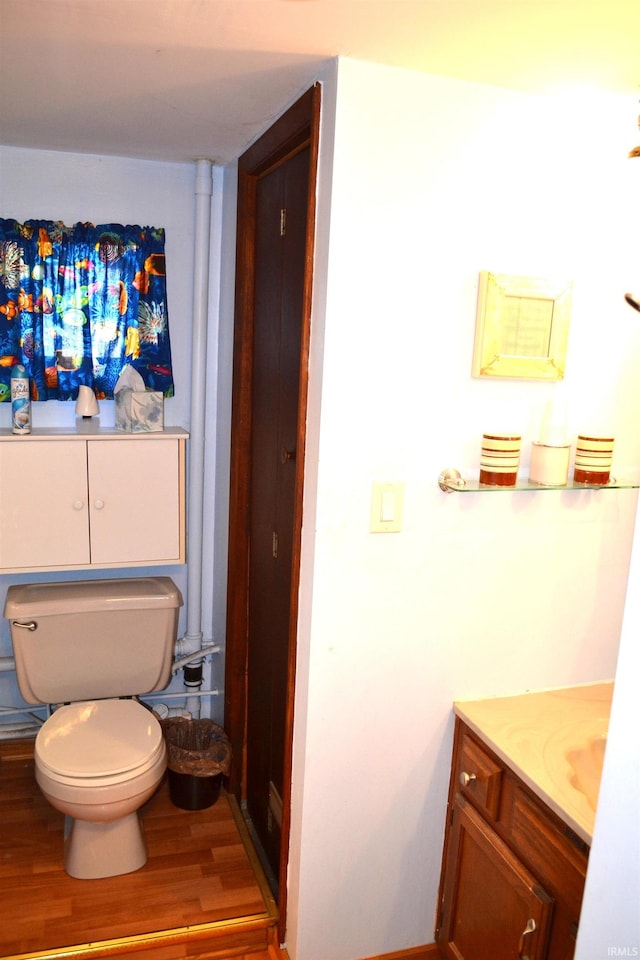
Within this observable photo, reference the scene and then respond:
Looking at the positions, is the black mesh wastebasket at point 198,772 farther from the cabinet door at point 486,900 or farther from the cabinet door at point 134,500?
the cabinet door at point 486,900

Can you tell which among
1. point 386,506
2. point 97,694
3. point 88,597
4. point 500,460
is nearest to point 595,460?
point 500,460

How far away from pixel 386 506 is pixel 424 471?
128 mm

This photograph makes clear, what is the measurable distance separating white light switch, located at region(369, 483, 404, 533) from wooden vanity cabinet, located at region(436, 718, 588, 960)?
57 centimetres

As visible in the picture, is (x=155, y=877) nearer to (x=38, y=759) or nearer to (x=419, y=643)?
(x=38, y=759)

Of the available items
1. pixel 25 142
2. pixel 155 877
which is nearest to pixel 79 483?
pixel 25 142

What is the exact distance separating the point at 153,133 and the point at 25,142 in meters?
0.49

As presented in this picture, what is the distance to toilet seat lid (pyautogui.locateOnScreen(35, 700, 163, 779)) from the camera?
7.14 feet

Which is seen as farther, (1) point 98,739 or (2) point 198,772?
(2) point 198,772

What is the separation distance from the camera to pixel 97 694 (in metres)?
2.61

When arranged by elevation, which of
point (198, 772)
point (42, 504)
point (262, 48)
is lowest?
point (198, 772)

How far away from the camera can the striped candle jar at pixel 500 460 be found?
171cm

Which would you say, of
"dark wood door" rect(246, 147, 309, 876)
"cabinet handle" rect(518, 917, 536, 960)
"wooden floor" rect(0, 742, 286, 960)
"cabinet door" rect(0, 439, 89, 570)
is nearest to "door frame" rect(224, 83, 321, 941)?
"dark wood door" rect(246, 147, 309, 876)

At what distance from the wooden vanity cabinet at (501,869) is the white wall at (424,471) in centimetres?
8

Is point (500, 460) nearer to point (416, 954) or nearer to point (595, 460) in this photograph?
point (595, 460)
